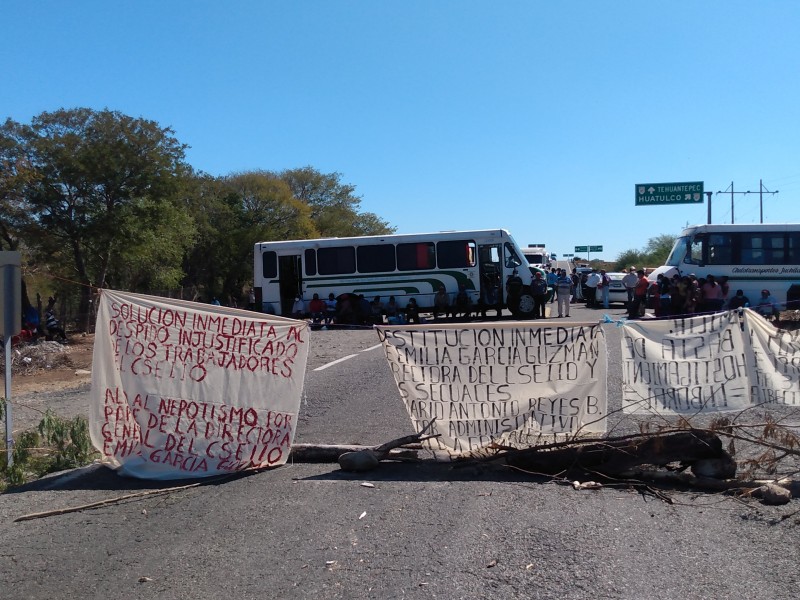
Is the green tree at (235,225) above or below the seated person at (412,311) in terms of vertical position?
above

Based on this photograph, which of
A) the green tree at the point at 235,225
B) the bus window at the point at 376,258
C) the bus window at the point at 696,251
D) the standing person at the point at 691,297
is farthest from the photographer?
the green tree at the point at 235,225

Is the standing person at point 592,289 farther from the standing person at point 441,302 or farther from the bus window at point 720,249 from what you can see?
the standing person at point 441,302

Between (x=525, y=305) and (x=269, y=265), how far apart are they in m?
9.70

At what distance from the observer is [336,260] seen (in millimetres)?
29156

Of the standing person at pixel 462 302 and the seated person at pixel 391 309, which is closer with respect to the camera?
the standing person at pixel 462 302

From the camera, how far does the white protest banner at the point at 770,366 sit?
Answer: 312 inches

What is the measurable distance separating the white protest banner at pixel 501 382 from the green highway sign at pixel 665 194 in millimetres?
39497

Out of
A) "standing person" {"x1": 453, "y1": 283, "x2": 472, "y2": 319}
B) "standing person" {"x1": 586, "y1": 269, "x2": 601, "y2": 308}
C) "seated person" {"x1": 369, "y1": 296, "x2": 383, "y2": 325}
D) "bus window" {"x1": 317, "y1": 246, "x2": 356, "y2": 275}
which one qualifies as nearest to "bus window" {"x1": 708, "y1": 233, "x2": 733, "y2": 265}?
"standing person" {"x1": 453, "y1": 283, "x2": 472, "y2": 319}

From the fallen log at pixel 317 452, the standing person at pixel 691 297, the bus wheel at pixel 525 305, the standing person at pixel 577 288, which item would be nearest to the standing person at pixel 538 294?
the bus wheel at pixel 525 305

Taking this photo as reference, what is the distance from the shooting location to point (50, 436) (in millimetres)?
9086

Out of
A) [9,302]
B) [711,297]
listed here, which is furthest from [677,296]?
[9,302]

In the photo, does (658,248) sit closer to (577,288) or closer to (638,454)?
(577,288)

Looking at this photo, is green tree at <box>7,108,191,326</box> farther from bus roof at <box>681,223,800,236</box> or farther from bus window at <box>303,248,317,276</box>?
bus roof at <box>681,223,800,236</box>

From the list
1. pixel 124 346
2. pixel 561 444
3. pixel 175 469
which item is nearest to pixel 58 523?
pixel 175 469
